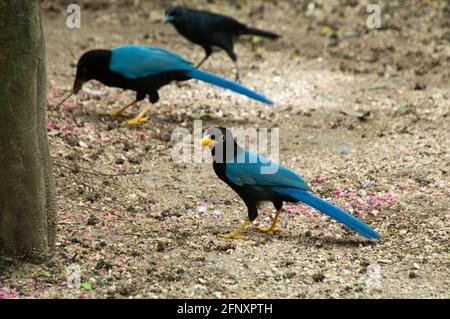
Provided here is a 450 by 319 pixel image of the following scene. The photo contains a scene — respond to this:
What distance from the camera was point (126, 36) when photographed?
11.0 meters

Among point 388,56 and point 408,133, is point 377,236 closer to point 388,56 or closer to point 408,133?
point 408,133

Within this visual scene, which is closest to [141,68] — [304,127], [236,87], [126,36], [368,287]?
[236,87]

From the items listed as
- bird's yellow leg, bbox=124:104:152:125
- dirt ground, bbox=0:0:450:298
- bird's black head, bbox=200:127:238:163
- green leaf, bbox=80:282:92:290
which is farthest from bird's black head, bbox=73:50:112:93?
green leaf, bbox=80:282:92:290

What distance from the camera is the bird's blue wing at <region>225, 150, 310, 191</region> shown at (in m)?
5.46

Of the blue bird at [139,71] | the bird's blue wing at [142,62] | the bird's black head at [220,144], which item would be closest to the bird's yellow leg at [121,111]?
the blue bird at [139,71]

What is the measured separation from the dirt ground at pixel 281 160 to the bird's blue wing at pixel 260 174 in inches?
14.8

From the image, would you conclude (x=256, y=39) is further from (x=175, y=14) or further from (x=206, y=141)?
(x=206, y=141)

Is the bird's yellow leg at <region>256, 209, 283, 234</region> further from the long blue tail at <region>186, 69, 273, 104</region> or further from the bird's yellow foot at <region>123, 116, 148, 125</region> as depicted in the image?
the bird's yellow foot at <region>123, 116, 148, 125</region>

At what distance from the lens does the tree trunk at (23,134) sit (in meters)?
4.45

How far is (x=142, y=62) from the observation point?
8008 mm

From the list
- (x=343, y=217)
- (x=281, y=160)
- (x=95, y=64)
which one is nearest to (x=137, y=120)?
(x=95, y=64)

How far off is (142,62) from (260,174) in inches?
113

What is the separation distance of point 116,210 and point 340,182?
1875 mm

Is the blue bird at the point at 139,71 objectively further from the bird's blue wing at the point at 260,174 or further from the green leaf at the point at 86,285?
the green leaf at the point at 86,285
